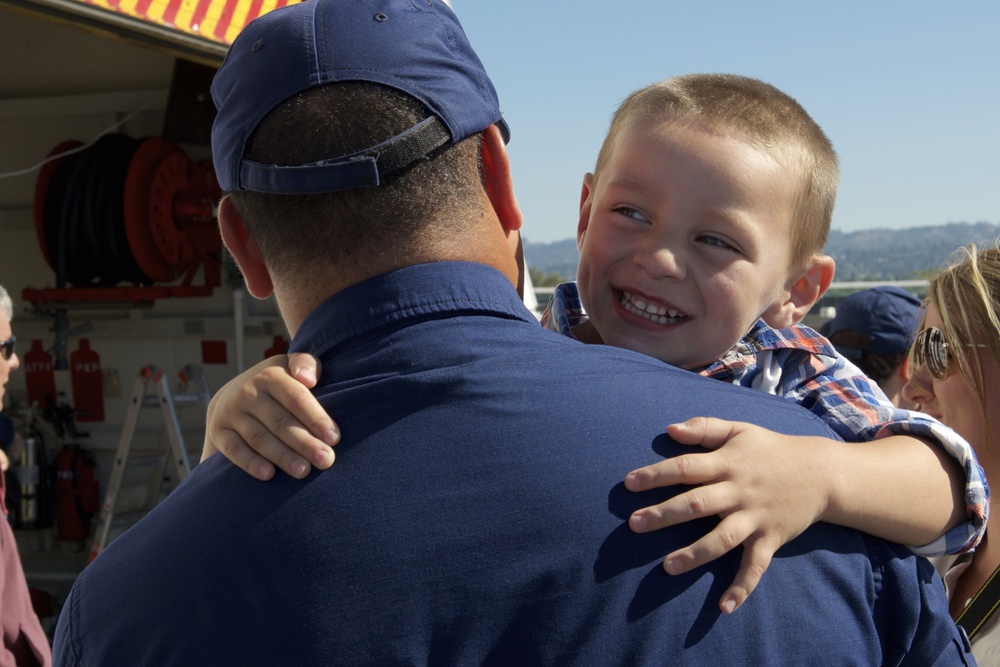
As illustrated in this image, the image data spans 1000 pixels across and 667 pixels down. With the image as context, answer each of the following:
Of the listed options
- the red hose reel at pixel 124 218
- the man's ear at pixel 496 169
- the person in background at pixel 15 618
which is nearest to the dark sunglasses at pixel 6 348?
the person in background at pixel 15 618

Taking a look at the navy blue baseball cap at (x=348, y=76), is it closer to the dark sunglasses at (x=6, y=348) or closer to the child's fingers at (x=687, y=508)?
the child's fingers at (x=687, y=508)

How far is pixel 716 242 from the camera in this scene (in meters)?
1.84

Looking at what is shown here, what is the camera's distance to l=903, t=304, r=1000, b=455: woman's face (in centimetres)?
227

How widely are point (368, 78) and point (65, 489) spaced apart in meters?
5.95

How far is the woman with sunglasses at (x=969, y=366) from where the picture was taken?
220cm

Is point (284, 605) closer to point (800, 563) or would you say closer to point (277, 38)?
point (800, 563)

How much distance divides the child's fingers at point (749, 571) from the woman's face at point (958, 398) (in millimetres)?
1416

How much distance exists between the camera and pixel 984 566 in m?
2.16

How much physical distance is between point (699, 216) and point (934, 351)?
3.22 ft

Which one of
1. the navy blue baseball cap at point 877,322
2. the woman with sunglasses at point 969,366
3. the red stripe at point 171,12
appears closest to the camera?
the woman with sunglasses at point 969,366

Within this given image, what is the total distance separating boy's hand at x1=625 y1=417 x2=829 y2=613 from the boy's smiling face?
0.62 m

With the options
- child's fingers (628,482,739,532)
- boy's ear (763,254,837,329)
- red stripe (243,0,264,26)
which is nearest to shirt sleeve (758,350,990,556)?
boy's ear (763,254,837,329)

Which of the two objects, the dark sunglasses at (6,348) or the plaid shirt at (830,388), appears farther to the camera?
the dark sunglasses at (6,348)

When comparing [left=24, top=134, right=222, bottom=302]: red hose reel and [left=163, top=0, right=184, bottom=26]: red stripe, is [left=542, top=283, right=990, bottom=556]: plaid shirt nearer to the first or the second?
[left=163, top=0, right=184, bottom=26]: red stripe
